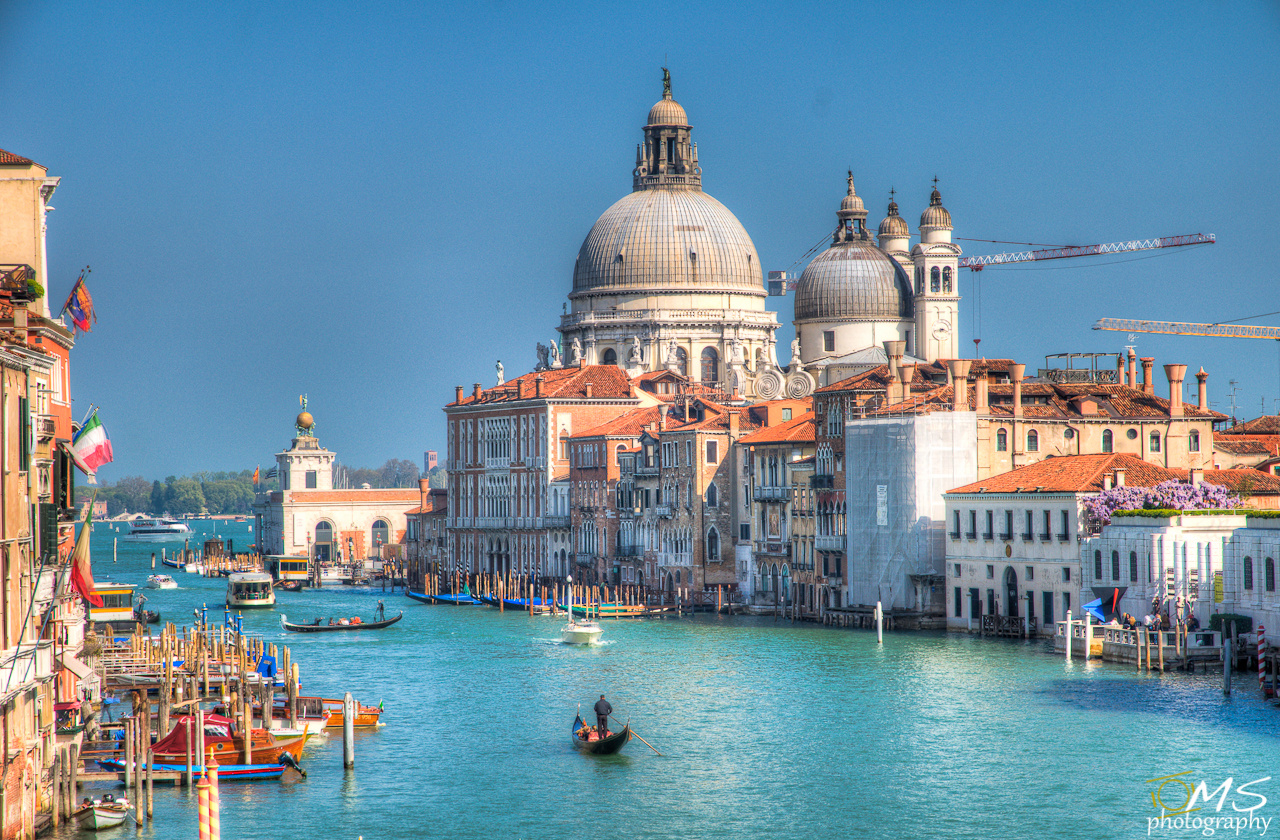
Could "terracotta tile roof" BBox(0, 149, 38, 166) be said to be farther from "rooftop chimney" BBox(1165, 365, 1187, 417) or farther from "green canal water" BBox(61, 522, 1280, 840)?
"rooftop chimney" BBox(1165, 365, 1187, 417)

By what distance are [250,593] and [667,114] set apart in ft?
100

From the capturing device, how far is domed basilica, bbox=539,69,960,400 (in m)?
81.6

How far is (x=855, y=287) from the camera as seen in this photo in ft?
272

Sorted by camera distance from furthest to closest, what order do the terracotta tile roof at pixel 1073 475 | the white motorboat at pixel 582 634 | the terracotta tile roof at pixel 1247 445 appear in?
the terracotta tile roof at pixel 1247 445, the white motorboat at pixel 582 634, the terracotta tile roof at pixel 1073 475

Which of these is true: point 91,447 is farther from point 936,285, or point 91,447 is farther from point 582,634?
point 936,285

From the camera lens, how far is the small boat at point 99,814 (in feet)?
80.8

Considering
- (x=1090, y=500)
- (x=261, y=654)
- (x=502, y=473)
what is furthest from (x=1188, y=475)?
(x=502, y=473)

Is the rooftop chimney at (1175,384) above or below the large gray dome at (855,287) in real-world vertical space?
below

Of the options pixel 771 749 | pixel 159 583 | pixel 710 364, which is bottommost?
pixel 771 749

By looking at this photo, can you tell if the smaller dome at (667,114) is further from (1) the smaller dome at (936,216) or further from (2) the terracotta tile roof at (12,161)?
(2) the terracotta tile roof at (12,161)

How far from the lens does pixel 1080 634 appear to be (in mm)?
42562

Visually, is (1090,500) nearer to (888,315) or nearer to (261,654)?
(261,654)

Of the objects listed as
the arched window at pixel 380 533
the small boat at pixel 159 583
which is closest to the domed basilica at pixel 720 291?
the small boat at pixel 159 583

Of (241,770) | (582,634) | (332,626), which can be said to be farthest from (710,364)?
(241,770)
